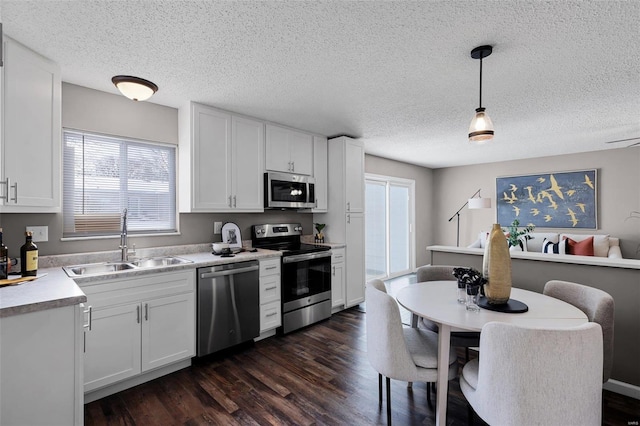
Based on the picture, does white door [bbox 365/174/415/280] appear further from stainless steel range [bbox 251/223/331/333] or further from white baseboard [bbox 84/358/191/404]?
white baseboard [bbox 84/358/191/404]

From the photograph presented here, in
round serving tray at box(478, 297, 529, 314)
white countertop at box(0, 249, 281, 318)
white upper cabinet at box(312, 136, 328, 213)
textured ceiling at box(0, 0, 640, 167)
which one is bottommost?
round serving tray at box(478, 297, 529, 314)

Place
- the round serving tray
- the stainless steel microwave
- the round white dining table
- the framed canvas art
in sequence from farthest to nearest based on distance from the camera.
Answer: the framed canvas art → the stainless steel microwave → the round serving tray → the round white dining table

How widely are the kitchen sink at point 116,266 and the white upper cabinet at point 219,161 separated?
1.72 feet

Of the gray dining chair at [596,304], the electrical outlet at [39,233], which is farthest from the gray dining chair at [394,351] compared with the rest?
the electrical outlet at [39,233]

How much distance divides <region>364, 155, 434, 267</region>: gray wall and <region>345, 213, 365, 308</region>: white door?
201 cm

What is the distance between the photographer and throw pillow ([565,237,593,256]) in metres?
4.86

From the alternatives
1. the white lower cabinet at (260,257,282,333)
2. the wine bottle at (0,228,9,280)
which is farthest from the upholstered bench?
the wine bottle at (0,228,9,280)

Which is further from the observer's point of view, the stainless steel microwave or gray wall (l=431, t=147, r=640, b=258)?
gray wall (l=431, t=147, r=640, b=258)

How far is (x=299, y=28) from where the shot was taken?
178 cm

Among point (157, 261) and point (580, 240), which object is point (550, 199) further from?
point (157, 261)

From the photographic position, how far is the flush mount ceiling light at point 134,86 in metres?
2.29

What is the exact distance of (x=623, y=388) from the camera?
220cm

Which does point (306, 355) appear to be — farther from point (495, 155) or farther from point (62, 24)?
point (495, 155)

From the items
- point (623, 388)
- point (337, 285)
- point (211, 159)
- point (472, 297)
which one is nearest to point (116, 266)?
point (211, 159)
